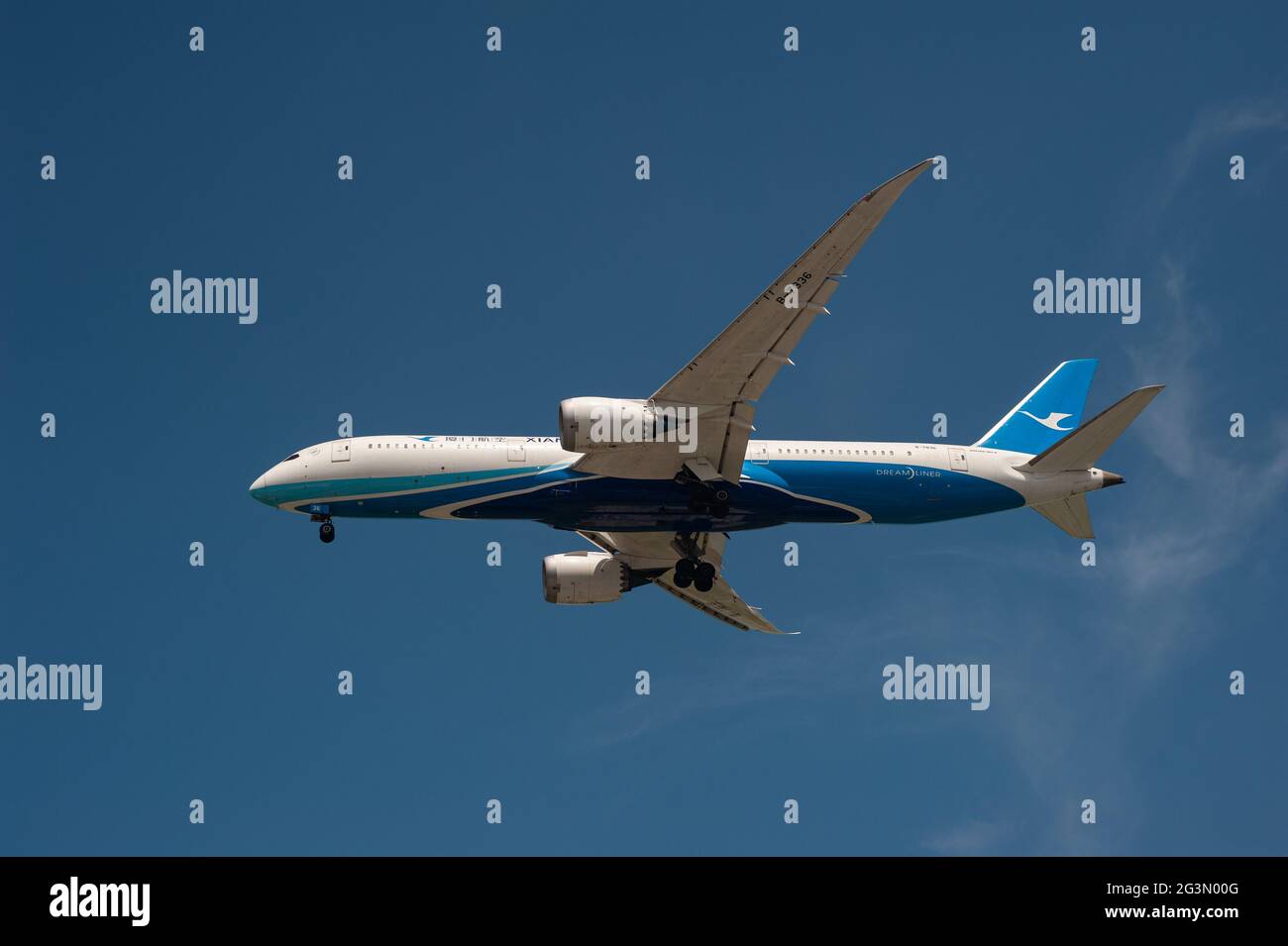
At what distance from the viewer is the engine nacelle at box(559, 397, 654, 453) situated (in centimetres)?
4481

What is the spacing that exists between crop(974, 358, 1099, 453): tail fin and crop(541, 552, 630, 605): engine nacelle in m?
14.2

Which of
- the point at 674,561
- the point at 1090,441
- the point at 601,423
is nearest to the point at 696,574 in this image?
the point at 674,561

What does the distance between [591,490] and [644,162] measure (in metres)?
13.2

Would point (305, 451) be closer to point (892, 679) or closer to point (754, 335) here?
point (754, 335)

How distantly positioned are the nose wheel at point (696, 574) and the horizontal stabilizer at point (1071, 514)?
11551 millimetres

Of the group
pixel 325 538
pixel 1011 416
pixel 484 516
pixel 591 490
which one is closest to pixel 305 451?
pixel 325 538

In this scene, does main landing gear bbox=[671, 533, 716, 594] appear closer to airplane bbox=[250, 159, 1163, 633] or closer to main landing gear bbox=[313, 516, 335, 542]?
airplane bbox=[250, 159, 1163, 633]

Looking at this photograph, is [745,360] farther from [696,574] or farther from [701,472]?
[696,574]

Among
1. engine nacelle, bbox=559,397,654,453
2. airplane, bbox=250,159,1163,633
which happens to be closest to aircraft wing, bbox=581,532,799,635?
airplane, bbox=250,159,1163,633

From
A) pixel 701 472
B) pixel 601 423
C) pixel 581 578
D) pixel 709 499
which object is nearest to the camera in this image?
pixel 601 423

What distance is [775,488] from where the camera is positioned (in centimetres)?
4925

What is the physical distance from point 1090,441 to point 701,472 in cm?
1351

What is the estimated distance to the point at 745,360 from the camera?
44.2 meters

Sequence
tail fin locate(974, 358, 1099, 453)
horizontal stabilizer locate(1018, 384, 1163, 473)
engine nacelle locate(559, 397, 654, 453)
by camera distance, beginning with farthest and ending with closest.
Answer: tail fin locate(974, 358, 1099, 453) < horizontal stabilizer locate(1018, 384, 1163, 473) < engine nacelle locate(559, 397, 654, 453)
